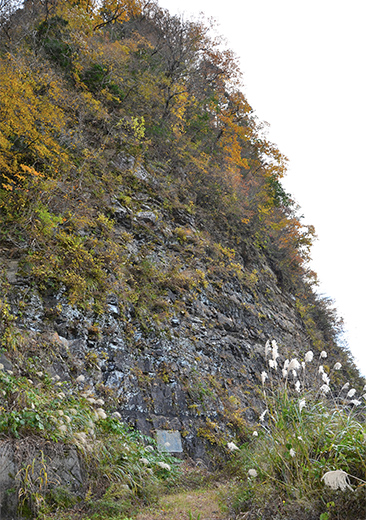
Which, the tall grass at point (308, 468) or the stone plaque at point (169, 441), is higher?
the tall grass at point (308, 468)

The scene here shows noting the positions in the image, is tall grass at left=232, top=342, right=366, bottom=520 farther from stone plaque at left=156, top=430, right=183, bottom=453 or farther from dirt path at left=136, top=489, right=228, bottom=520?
stone plaque at left=156, top=430, right=183, bottom=453

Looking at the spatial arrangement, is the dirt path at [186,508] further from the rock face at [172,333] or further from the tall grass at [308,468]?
the rock face at [172,333]

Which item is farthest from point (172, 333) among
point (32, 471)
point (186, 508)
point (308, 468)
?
point (308, 468)

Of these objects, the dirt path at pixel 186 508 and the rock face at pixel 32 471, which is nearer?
the rock face at pixel 32 471

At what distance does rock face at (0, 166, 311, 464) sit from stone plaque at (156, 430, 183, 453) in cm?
12

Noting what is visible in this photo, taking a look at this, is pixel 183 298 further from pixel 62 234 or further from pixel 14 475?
pixel 14 475

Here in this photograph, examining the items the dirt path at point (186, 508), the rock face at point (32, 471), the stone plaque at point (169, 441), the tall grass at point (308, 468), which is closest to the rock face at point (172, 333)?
the stone plaque at point (169, 441)

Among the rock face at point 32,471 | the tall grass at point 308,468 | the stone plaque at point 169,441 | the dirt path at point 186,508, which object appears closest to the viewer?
the tall grass at point 308,468

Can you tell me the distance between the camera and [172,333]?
29.2 feet

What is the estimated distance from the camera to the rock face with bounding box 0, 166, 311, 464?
6660mm

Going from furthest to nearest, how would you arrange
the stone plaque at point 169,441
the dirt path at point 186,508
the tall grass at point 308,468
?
the stone plaque at point 169,441 < the dirt path at point 186,508 < the tall grass at point 308,468

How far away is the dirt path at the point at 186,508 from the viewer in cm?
394

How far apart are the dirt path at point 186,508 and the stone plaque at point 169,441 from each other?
5.16 ft

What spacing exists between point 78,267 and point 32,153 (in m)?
3.23
